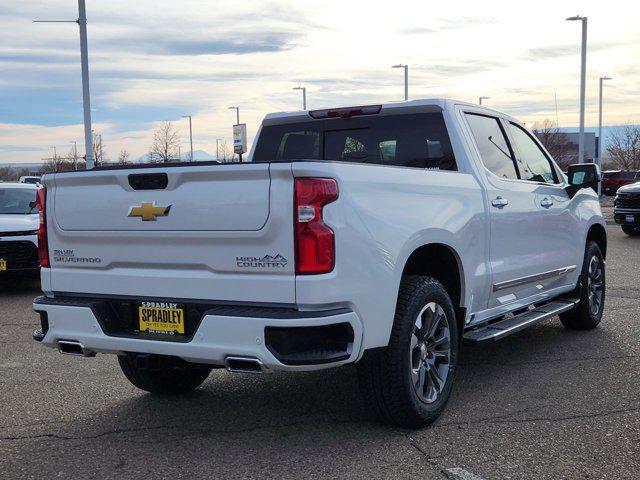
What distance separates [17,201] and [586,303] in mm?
8446

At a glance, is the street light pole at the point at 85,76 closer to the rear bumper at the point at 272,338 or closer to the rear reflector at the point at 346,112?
the rear reflector at the point at 346,112

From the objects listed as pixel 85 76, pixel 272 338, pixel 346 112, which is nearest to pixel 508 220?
pixel 346 112

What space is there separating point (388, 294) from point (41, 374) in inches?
126

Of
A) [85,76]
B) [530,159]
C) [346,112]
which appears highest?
[85,76]

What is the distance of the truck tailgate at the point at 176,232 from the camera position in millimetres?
3977

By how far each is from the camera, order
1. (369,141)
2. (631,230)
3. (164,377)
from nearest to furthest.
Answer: (164,377) < (369,141) < (631,230)

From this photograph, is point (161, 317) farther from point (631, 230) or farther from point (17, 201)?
point (631, 230)

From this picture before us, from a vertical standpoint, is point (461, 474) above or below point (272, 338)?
below

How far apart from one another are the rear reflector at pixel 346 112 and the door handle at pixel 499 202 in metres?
1.04

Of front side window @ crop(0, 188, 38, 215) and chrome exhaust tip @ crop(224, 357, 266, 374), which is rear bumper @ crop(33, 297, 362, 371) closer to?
chrome exhaust tip @ crop(224, 357, 266, 374)

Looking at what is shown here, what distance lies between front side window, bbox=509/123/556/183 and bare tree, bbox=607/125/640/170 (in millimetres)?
60198

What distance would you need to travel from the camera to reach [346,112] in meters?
5.97

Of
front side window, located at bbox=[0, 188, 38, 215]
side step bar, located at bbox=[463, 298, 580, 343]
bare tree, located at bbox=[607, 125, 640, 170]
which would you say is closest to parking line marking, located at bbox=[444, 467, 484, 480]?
side step bar, located at bbox=[463, 298, 580, 343]

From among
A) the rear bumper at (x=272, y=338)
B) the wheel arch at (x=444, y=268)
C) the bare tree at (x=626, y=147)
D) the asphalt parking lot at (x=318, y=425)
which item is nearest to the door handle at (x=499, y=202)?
the wheel arch at (x=444, y=268)
